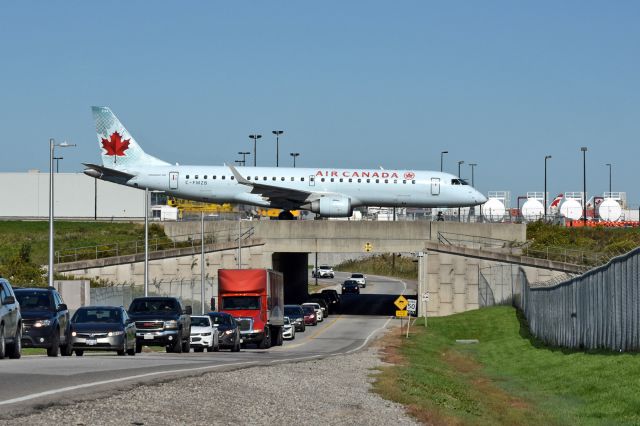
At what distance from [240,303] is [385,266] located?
122m

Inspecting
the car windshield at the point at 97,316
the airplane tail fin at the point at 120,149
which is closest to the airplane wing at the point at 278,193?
the airplane tail fin at the point at 120,149

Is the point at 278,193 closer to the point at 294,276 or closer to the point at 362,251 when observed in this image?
the point at 362,251

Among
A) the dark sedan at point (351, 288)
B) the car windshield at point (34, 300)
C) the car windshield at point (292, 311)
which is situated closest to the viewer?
the car windshield at point (34, 300)

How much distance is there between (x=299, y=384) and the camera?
73.9 feet

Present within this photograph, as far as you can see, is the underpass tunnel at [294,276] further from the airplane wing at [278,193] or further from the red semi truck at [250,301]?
the red semi truck at [250,301]

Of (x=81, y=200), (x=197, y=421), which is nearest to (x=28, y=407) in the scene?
(x=197, y=421)

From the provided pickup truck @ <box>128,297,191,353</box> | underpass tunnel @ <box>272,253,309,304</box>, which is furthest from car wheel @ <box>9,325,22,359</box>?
underpass tunnel @ <box>272,253,309,304</box>

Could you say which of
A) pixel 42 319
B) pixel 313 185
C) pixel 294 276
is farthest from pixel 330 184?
pixel 42 319

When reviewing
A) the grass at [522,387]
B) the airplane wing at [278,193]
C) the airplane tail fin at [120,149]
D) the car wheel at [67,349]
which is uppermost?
the airplane tail fin at [120,149]

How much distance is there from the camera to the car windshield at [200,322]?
141 feet

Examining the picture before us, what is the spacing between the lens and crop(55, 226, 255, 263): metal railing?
82.8m

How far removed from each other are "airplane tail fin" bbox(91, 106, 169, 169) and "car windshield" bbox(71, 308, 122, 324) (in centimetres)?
4632

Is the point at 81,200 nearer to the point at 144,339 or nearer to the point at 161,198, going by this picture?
the point at 161,198

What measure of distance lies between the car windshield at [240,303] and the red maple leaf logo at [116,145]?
33.0 meters
